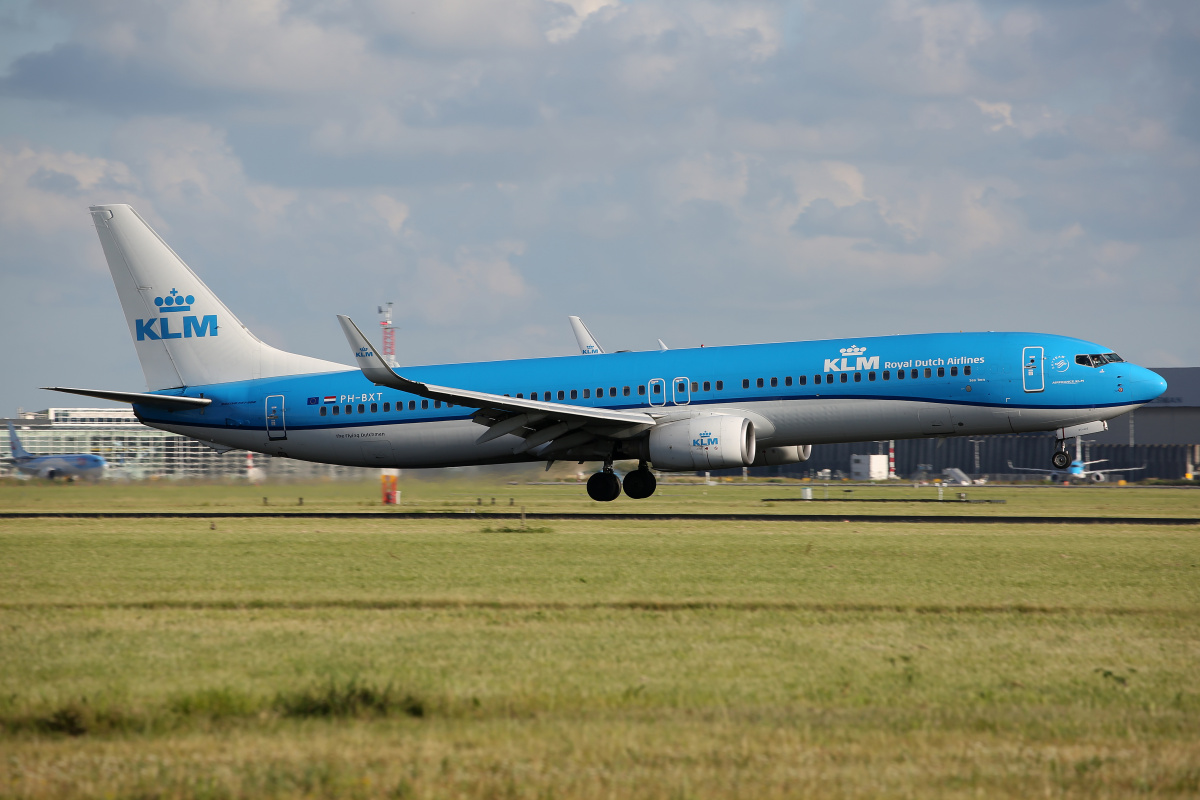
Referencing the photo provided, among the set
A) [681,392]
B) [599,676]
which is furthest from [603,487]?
[599,676]

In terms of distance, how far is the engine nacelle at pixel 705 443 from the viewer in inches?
1189

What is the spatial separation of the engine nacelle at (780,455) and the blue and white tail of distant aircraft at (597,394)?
Answer: 10 centimetres

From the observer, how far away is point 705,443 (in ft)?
99.6

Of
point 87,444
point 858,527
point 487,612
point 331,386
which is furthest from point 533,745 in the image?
point 87,444

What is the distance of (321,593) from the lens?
1464cm

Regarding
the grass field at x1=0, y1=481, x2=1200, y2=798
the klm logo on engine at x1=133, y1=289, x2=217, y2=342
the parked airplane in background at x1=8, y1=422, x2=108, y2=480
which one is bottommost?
the grass field at x1=0, y1=481, x2=1200, y2=798

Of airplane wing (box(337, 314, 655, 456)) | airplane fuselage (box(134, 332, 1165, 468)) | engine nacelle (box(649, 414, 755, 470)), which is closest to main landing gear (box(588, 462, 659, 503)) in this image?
airplane fuselage (box(134, 332, 1165, 468))

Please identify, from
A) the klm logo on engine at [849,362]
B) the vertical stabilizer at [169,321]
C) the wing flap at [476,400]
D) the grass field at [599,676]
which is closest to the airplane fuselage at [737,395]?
the klm logo on engine at [849,362]

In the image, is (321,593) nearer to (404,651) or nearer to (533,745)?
(404,651)

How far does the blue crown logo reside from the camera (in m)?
35.6

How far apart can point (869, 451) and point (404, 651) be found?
111709mm

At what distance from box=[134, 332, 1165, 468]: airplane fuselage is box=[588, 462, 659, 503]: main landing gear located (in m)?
2.13

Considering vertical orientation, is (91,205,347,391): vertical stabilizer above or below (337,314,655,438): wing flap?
above

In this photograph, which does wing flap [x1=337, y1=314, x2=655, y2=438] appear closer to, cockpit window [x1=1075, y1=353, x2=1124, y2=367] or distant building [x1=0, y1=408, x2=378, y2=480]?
cockpit window [x1=1075, y1=353, x2=1124, y2=367]
